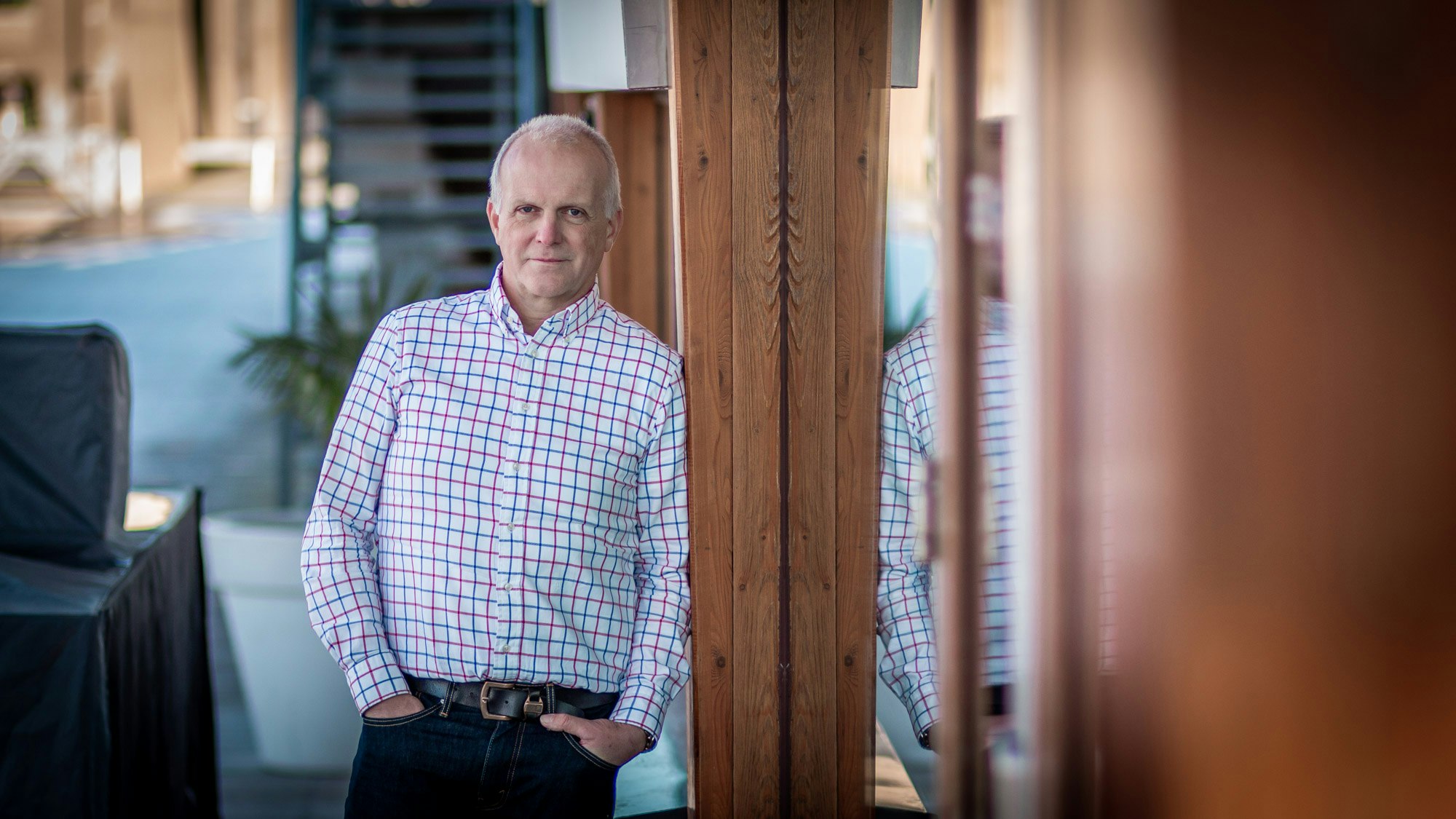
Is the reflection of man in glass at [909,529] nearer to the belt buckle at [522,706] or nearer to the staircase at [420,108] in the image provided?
the belt buckle at [522,706]

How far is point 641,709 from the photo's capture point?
5.51 feet

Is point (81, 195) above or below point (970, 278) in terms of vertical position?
above

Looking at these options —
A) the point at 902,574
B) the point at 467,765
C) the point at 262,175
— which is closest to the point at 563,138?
the point at 902,574

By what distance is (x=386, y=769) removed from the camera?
5.46ft

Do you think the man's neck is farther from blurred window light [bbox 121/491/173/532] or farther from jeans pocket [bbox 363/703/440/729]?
blurred window light [bbox 121/491/173/532]

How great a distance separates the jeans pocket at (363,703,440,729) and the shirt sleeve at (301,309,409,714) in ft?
0.11

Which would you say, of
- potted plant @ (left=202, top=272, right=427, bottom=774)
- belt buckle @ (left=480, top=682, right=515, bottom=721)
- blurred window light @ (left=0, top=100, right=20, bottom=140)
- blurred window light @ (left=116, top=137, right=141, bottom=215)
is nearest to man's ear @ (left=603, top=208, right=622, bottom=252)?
belt buckle @ (left=480, top=682, right=515, bottom=721)

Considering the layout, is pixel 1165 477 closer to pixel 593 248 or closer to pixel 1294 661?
pixel 1294 661

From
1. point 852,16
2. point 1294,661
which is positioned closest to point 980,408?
point 1294,661

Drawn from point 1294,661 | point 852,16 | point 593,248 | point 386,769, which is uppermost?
point 852,16

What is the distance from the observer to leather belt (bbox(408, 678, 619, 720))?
164 cm

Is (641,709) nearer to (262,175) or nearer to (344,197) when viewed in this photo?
(344,197)

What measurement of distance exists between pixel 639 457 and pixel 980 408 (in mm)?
1019

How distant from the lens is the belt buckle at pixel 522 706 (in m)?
1.64
